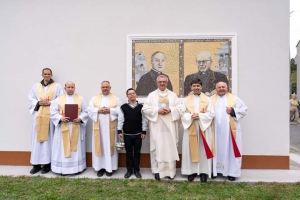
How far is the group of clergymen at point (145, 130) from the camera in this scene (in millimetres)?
4473

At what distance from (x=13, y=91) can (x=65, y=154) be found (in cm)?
217

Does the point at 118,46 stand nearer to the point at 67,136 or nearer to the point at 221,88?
the point at 67,136

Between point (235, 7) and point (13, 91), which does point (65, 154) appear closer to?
point (13, 91)

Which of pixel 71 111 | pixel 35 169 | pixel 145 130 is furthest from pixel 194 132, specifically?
pixel 35 169

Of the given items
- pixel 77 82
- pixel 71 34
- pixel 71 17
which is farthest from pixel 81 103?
pixel 71 17

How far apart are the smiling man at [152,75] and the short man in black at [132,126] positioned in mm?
704

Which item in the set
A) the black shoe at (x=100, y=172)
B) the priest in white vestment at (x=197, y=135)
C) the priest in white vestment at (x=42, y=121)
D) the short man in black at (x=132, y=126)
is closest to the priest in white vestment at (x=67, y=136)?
the priest in white vestment at (x=42, y=121)

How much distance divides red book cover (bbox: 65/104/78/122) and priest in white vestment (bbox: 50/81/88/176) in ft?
0.09

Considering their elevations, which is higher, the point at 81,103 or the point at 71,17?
the point at 71,17

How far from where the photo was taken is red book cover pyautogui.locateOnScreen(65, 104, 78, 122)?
4.73 m

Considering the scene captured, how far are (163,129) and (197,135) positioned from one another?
0.66 metres

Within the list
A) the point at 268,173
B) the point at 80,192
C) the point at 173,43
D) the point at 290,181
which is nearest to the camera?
the point at 80,192

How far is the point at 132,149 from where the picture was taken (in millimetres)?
4684

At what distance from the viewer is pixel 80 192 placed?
398 cm
